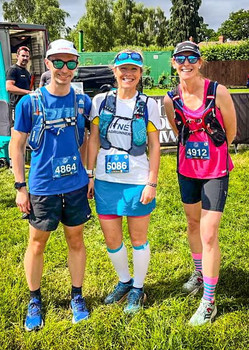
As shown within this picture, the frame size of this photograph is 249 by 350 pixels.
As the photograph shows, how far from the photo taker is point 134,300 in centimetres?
270

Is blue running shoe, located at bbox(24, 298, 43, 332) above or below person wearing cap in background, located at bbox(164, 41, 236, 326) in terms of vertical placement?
below

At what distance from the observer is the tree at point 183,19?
191 feet

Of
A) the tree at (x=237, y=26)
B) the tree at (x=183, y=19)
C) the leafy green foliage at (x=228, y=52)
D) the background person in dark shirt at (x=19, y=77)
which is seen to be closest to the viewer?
the background person in dark shirt at (x=19, y=77)

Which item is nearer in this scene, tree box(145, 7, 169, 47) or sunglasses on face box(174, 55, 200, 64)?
A: sunglasses on face box(174, 55, 200, 64)

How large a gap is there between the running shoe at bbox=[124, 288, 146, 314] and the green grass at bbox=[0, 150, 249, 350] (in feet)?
0.20

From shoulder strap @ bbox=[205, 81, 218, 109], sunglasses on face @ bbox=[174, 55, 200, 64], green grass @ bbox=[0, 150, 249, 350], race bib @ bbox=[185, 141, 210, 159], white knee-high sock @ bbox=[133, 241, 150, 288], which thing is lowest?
green grass @ bbox=[0, 150, 249, 350]

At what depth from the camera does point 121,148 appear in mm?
2461

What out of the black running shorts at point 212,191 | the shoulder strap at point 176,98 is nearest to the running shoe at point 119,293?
the black running shorts at point 212,191

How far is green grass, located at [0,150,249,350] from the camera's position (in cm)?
237

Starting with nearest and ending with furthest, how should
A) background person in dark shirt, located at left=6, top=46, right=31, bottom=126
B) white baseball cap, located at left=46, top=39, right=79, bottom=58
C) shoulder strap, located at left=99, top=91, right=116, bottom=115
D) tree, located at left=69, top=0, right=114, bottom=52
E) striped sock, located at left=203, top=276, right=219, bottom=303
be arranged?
white baseball cap, located at left=46, top=39, right=79, bottom=58, shoulder strap, located at left=99, top=91, right=116, bottom=115, striped sock, located at left=203, top=276, right=219, bottom=303, background person in dark shirt, located at left=6, top=46, right=31, bottom=126, tree, located at left=69, top=0, right=114, bottom=52

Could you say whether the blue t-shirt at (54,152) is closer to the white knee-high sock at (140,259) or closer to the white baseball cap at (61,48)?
the white baseball cap at (61,48)

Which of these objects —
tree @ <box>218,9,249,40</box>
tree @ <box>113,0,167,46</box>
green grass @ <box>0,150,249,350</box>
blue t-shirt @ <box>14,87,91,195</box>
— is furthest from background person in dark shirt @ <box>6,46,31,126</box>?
tree @ <box>218,9,249,40</box>

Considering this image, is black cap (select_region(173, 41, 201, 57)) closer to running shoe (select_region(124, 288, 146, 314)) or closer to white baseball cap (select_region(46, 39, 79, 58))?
white baseball cap (select_region(46, 39, 79, 58))

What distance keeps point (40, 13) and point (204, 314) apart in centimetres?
4282
